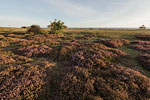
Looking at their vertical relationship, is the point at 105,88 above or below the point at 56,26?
below

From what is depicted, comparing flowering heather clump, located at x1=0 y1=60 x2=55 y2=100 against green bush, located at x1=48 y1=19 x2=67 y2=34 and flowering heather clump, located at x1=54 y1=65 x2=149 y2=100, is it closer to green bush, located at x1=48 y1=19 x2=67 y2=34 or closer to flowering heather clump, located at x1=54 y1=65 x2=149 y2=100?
flowering heather clump, located at x1=54 y1=65 x2=149 y2=100

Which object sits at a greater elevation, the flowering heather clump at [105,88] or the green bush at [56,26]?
the green bush at [56,26]

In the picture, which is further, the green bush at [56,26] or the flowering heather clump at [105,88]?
the green bush at [56,26]

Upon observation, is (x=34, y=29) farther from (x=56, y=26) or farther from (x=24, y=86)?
(x=24, y=86)

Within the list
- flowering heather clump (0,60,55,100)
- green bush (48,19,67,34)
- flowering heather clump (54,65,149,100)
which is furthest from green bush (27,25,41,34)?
flowering heather clump (54,65,149,100)

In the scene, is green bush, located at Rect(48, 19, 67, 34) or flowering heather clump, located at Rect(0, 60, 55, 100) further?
green bush, located at Rect(48, 19, 67, 34)

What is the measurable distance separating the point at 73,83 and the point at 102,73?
2615mm

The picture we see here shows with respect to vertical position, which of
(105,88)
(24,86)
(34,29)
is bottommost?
(105,88)

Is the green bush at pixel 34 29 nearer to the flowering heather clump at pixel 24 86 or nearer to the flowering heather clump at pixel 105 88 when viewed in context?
the flowering heather clump at pixel 24 86

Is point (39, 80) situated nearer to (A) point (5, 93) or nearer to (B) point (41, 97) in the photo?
(B) point (41, 97)

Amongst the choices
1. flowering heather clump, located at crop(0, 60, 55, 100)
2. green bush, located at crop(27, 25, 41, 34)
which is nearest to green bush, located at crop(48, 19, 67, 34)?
green bush, located at crop(27, 25, 41, 34)

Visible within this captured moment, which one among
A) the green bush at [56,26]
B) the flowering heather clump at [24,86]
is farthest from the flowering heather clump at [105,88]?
the green bush at [56,26]

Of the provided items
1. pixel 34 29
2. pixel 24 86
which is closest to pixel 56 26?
pixel 34 29

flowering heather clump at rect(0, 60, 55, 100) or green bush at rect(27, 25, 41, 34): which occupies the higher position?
green bush at rect(27, 25, 41, 34)
